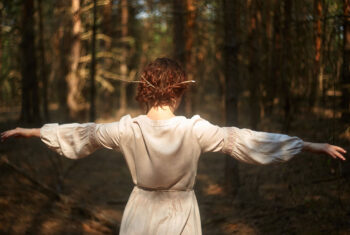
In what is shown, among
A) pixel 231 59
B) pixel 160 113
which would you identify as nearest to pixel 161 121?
pixel 160 113

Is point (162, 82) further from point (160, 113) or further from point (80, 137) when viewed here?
point (80, 137)

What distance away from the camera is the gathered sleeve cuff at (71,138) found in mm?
2510

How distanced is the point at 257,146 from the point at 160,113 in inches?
25.0

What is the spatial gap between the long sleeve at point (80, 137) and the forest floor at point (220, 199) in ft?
6.28

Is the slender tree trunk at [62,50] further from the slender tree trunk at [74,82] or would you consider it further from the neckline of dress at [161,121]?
the neckline of dress at [161,121]

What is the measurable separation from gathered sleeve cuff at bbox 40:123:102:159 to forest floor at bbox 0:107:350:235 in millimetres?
1980

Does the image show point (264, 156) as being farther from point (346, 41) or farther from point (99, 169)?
point (99, 169)

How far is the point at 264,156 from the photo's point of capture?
7.72 feet

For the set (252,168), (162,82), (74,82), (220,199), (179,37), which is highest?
(179,37)

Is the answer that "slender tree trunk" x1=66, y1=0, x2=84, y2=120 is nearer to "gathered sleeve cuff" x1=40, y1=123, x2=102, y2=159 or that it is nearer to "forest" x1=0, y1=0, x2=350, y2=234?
"forest" x1=0, y1=0, x2=350, y2=234

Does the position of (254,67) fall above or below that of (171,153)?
above

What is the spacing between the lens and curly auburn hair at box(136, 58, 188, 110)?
236cm

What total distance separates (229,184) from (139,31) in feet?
68.5

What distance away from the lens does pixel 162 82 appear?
7.73ft
